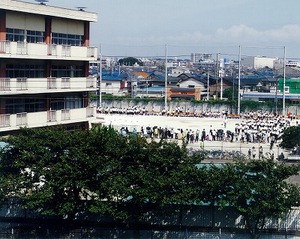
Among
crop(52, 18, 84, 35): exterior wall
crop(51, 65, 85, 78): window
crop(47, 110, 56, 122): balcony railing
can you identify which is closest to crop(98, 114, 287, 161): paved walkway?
crop(51, 65, 85, 78): window

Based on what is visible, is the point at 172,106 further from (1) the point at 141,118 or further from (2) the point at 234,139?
(2) the point at 234,139

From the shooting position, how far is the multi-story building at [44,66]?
9812 millimetres

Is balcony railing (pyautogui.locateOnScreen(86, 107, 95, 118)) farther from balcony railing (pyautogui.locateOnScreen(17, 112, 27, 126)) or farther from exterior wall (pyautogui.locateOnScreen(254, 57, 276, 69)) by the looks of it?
exterior wall (pyautogui.locateOnScreen(254, 57, 276, 69))

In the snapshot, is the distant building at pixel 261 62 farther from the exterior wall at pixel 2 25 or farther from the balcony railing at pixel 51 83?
the exterior wall at pixel 2 25

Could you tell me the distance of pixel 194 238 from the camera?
7.04 meters

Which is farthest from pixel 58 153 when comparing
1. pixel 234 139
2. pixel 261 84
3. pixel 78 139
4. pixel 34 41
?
pixel 261 84

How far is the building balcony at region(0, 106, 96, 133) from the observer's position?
9.81 meters

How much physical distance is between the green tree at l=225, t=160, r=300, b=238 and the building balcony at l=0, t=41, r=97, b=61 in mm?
4161

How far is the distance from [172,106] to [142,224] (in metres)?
22.7

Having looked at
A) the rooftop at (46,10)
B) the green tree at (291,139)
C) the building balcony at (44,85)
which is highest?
the rooftop at (46,10)

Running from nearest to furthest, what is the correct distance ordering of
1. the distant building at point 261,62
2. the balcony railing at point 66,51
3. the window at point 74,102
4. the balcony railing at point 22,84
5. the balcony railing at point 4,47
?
1. the balcony railing at point 4,47
2. the balcony railing at point 22,84
3. the balcony railing at point 66,51
4. the window at point 74,102
5. the distant building at point 261,62

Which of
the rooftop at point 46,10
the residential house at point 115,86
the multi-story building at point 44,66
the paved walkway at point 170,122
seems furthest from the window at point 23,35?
the residential house at point 115,86

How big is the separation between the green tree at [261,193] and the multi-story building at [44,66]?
13.8ft

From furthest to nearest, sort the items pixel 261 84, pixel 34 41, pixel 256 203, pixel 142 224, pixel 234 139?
pixel 261 84 → pixel 234 139 → pixel 34 41 → pixel 142 224 → pixel 256 203
